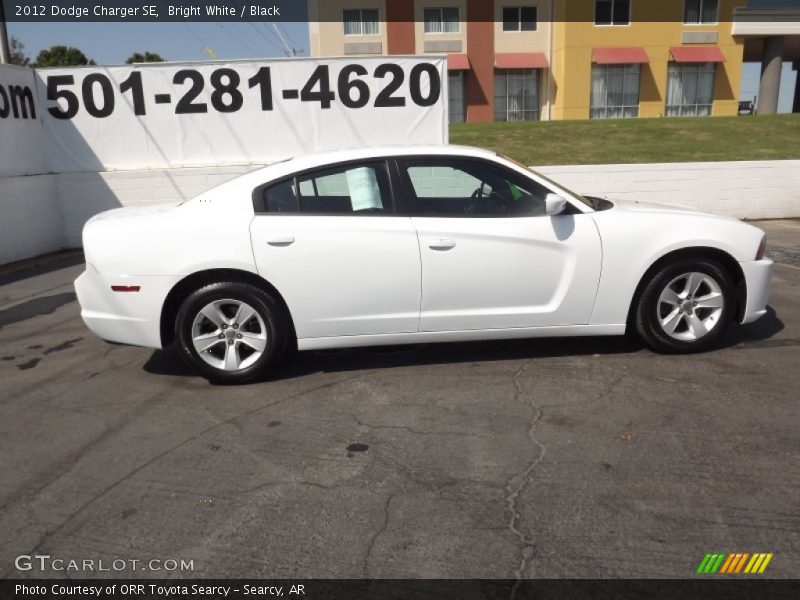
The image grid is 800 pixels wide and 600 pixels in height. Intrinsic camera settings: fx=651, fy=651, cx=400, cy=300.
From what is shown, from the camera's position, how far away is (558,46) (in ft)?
100

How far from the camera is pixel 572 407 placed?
393 centimetres

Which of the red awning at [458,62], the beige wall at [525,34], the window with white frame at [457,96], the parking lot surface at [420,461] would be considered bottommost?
the parking lot surface at [420,461]

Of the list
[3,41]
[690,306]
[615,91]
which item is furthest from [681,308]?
[615,91]

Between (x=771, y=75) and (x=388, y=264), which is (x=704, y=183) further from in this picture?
(x=771, y=75)

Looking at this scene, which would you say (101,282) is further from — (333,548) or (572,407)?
(572,407)

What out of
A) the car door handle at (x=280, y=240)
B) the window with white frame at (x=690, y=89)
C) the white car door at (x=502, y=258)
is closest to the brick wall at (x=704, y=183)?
the white car door at (x=502, y=258)

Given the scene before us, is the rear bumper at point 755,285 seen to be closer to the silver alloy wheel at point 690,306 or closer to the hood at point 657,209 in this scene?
the silver alloy wheel at point 690,306

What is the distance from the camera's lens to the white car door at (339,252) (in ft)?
14.2

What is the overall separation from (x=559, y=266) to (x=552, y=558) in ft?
7.56

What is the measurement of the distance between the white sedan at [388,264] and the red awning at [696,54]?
30.0 m

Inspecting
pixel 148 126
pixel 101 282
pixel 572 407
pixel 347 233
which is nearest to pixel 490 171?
pixel 347 233

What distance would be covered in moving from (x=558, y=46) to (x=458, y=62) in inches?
195
